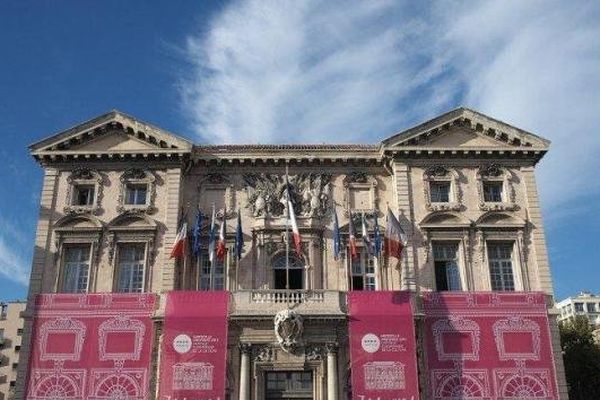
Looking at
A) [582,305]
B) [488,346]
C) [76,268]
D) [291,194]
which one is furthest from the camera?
[582,305]

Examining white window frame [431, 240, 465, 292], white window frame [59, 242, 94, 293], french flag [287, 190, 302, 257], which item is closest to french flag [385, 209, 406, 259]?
white window frame [431, 240, 465, 292]

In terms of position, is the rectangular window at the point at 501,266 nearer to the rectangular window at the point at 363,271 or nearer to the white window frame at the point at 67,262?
the rectangular window at the point at 363,271

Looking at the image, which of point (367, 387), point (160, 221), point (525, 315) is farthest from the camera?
point (160, 221)

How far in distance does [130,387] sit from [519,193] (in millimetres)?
19072

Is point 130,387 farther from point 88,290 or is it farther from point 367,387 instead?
point 367,387

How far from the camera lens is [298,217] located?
30984 mm

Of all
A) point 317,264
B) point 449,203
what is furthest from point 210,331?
point 449,203

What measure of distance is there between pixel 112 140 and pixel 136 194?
2.86 metres

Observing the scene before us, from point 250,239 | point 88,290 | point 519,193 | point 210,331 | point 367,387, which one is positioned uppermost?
point 519,193

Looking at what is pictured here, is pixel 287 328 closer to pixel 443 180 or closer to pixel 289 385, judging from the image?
pixel 289 385

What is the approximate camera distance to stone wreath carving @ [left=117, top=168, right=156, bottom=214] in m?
30.7

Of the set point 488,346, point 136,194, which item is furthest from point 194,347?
point 488,346

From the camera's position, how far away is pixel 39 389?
27203 millimetres

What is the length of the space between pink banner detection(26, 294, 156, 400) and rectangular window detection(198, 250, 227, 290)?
259cm
